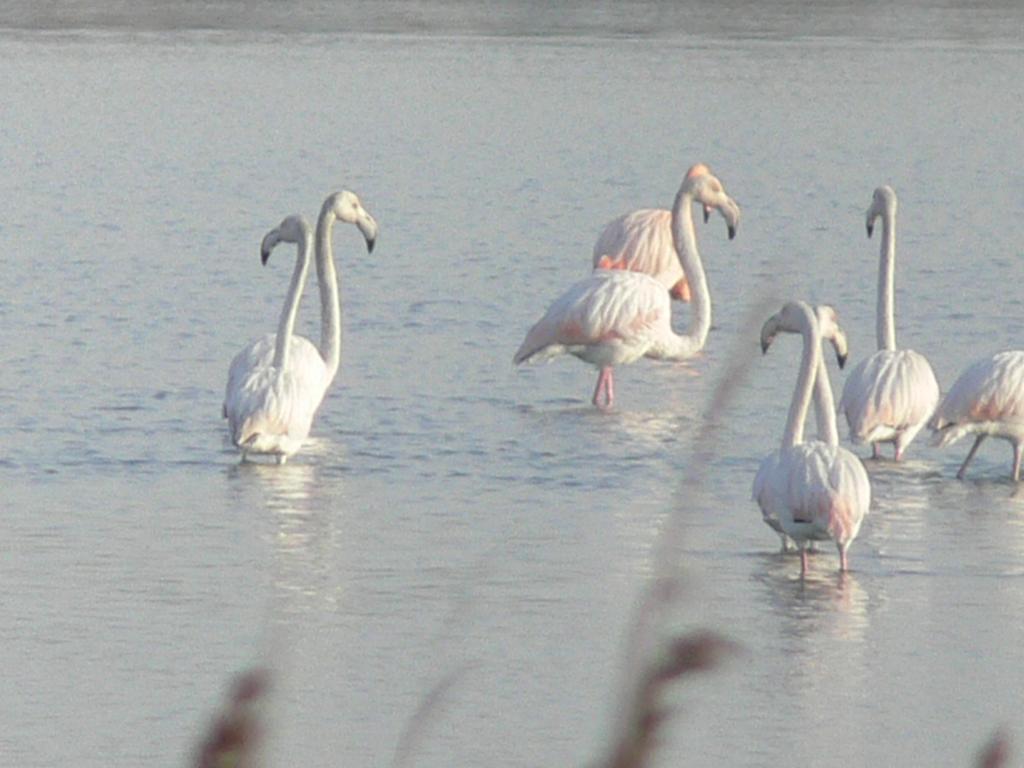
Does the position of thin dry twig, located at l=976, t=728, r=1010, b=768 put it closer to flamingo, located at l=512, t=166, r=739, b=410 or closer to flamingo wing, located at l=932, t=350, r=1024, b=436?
flamingo wing, located at l=932, t=350, r=1024, b=436

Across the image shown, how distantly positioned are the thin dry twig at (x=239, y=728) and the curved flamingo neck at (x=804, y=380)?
6522mm

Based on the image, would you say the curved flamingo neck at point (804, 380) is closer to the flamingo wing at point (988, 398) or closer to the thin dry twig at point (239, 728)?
the flamingo wing at point (988, 398)

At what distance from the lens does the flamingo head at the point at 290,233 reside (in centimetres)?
1096

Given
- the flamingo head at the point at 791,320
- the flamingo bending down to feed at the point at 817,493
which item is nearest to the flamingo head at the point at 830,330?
the flamingo head at the point at 791,320

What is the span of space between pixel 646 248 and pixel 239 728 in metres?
12.7

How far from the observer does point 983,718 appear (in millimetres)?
6105

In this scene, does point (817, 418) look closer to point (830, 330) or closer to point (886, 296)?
point (830, 330)

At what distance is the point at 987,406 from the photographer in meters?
9.27

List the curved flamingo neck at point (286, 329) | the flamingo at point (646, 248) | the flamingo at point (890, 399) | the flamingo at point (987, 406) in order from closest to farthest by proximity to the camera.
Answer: the flamingo at point (987, 406) → the flamingo at point (890, 399) → the curved flamingo neck at point (286, 329) → the flamingo at point (646, 248)

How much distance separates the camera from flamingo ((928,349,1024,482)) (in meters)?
9.27

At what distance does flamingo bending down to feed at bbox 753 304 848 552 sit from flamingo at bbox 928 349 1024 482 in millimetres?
493

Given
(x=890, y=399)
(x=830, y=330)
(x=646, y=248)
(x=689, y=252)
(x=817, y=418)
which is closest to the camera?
(x=817, y=418)

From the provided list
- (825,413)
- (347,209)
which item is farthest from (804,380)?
(347,209)

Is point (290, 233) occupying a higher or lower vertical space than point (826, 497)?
higher
